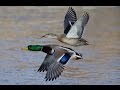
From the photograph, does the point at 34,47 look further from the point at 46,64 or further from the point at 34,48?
the point at 46,64

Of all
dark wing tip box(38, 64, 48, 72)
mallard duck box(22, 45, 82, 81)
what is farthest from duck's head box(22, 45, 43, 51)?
dark wing tip box(38, 64, 48, 72)

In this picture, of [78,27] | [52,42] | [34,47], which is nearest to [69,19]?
[78,27]

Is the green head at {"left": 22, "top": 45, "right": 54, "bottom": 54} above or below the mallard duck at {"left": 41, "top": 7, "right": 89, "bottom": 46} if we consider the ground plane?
below

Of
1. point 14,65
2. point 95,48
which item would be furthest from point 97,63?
point 14,65

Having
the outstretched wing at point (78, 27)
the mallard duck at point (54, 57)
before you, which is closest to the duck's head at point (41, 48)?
the mallard duck at point (54, 57)

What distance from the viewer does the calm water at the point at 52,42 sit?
2736 millimetres

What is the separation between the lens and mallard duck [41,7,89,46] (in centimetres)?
275

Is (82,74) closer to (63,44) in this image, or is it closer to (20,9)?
(63,44)

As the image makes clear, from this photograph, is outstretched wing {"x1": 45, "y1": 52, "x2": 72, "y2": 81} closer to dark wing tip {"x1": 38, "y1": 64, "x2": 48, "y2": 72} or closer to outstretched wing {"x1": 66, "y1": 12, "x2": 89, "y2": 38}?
dark wing tip {"x1": 38, "y1": 64, "x2": 48, "y2": 72}

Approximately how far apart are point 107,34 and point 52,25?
1.21 feet

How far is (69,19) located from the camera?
2754 millimetres

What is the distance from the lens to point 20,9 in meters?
2.77

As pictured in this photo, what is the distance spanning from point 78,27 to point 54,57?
0.82 feet

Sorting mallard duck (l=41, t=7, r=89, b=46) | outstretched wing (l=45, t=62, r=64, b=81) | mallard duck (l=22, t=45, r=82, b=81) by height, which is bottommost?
outstretched wing (l=45, t=62, r=64, b=81)
